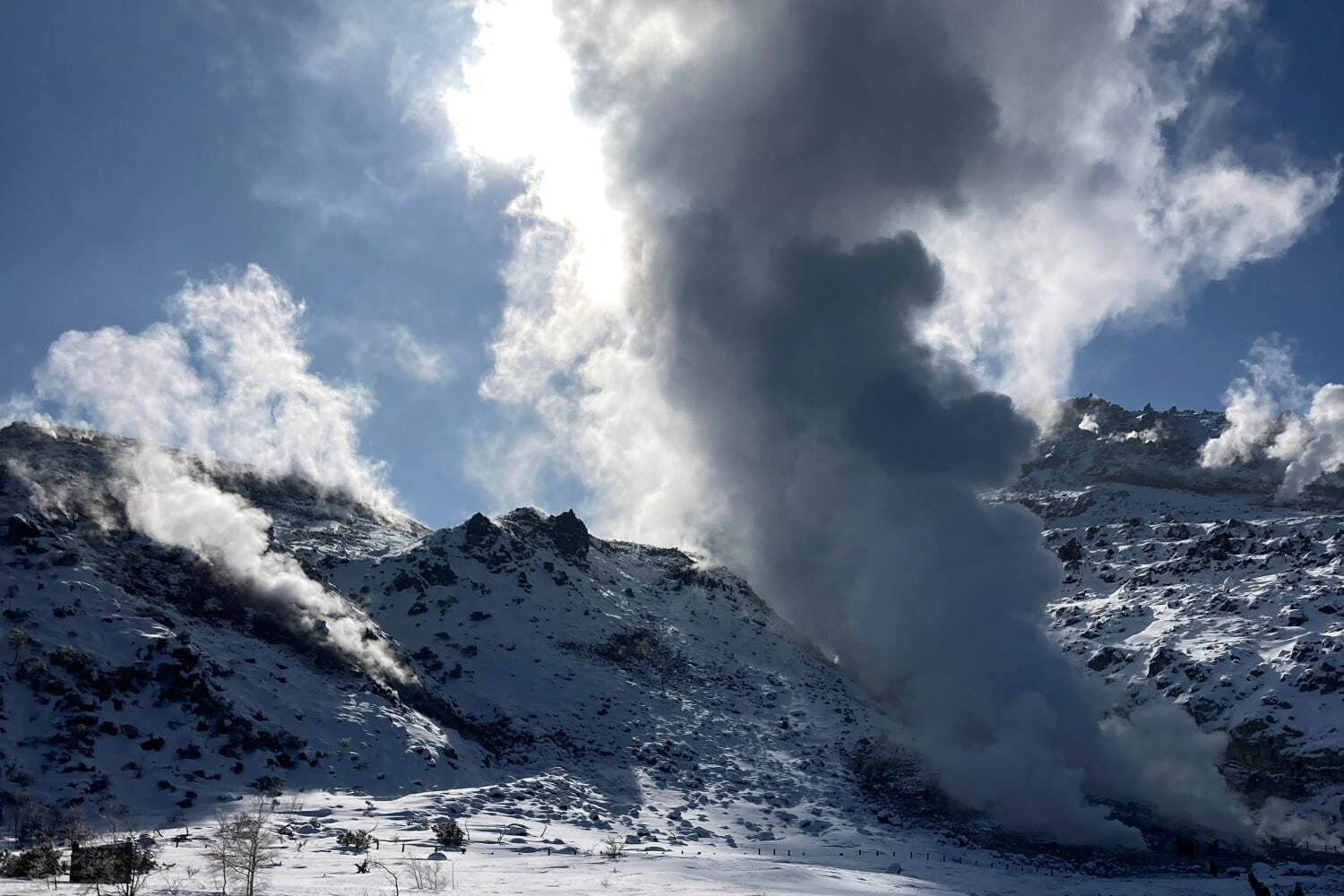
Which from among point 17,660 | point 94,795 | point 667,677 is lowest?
point 94,795

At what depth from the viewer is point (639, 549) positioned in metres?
158

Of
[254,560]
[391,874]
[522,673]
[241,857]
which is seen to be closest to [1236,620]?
[522,673]

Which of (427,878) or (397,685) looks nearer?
(427,878)

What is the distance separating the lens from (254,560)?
80.8 metres

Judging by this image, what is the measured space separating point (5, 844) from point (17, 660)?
19.3 metres

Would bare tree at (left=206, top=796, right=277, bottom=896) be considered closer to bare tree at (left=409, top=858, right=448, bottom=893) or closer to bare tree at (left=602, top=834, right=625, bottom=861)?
bare tree at (left=409, top=858, right=448, bottom=893)

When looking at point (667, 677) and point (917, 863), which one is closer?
point (917, 863)

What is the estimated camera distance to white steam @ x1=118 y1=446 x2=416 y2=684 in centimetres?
7806

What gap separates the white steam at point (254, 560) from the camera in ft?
256

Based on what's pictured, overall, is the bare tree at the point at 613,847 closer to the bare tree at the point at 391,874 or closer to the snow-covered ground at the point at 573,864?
the snow-covered ground at the point at 573,864

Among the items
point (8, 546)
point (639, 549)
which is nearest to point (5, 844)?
point (8, 546)

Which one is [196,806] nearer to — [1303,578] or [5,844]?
[5,844]

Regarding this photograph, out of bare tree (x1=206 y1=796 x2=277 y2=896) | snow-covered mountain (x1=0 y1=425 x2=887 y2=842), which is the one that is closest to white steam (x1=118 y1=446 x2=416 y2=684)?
snow-covered mountain (x1=0 y1=425 x2=887 y2=842)

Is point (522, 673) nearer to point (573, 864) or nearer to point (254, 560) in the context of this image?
point (254, 560)
